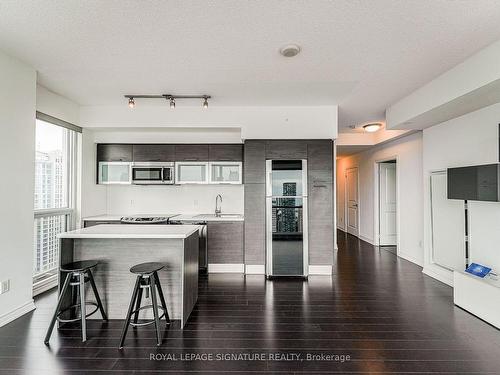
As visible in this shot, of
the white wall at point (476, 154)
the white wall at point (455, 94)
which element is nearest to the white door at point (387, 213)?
the white wall at point (476, 154)

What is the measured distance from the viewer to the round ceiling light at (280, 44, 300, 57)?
95.4 inches

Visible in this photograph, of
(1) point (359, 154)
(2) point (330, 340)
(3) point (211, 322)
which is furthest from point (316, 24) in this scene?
(1) point (359, 154)

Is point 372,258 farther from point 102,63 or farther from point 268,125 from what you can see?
point 102,63

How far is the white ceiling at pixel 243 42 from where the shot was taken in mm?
1952

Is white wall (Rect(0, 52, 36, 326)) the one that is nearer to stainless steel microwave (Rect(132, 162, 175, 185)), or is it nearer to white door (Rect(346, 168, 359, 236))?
stainless steel microwave (Rect(132, 162, 175, 185))

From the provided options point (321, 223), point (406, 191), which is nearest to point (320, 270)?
point (321, 223)

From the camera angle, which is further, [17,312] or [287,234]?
[287,234]

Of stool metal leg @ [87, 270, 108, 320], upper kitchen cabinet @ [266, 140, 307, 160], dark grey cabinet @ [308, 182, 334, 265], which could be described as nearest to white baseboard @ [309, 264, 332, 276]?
dark grey cabinet @ [308, 182, 334, 265]

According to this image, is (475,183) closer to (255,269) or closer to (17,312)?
(255,269)

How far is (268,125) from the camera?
13.7 ft

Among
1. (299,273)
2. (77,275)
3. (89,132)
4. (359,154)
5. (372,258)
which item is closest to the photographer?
(77,275)

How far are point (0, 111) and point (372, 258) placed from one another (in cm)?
593

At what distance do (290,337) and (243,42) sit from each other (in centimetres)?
271

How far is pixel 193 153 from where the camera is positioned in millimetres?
4621
